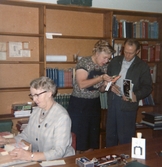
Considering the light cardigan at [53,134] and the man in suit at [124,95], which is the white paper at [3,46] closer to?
the man in suit at [124,95]

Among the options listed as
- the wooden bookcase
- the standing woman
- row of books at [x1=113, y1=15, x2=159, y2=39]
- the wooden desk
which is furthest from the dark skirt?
row of books at [x1=113, y1=15, x2=159, y2=39]

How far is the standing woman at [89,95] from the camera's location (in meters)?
3.32

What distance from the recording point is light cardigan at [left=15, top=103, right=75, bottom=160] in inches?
84.7

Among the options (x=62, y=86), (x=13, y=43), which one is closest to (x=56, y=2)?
(x=13, y=43)

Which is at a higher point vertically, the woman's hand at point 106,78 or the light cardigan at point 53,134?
the woman's hand at point 106,78

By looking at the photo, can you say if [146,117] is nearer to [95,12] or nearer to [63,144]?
[95,12]

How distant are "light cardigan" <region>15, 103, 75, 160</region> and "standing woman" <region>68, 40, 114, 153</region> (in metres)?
1.06

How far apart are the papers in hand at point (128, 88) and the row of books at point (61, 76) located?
3.62ft

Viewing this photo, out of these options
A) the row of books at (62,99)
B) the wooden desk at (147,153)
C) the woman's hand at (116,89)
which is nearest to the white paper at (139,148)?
the wooden desk at (147,153)

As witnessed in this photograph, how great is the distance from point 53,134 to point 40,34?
2.12 metres

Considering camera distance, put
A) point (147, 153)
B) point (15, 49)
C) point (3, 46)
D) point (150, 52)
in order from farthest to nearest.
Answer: point (150, 52) → point (15, 49) → point (3, 46) → point (147, 153)

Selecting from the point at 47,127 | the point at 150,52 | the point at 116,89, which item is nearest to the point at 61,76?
the point at 116,89

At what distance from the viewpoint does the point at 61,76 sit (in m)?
4.18

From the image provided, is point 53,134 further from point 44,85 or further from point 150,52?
point 150,52
